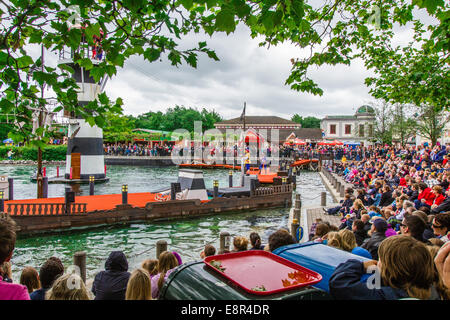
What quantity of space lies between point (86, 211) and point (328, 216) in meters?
10.6

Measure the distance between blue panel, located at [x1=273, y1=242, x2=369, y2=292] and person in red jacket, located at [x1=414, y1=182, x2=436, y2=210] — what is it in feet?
23.2

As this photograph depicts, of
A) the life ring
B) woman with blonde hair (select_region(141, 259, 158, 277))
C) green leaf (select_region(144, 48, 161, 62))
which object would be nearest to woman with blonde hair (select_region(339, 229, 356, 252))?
woman with blonde hair (select_region(141, 259, 158, 277))

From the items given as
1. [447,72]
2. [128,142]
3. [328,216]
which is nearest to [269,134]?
[128,142]

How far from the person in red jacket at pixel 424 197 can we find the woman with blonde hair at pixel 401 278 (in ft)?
25.9

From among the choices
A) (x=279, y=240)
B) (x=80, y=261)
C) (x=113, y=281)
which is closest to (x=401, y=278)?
(x=279, y=240)

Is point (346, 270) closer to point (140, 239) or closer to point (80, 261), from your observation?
point (80, 261)

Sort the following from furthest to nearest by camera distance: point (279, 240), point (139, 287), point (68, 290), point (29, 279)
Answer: point (279, 240) < point (29, 279) < point (139, 287) < point (68, 290)

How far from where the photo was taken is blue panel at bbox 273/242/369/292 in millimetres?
3265

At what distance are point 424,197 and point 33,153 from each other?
163 ft

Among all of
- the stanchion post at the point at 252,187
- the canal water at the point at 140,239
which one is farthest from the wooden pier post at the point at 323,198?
the stanchion post at the point at 252,187

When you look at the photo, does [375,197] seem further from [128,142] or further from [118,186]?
[128,142]

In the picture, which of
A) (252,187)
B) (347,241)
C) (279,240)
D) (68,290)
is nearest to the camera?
(68,290)

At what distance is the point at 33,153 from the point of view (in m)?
45.9

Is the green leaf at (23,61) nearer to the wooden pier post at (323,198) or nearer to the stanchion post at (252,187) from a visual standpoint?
the wooden pier post at (323,198)
